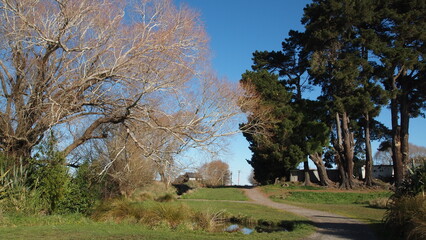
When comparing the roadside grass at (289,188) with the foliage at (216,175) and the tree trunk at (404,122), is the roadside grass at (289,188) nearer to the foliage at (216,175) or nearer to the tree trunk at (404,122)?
the tree trunk at (404,122)

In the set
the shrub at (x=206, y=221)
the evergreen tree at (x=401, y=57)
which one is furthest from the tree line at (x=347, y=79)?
the shrub at (x=206, y=221)

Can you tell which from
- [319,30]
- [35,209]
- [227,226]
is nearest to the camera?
[35,209]

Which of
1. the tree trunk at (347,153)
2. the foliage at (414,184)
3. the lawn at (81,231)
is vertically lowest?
the lawn at (81,231)

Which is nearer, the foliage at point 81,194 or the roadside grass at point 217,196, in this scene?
the foliage at point 81,194

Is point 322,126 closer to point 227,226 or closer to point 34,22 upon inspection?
point 227,226

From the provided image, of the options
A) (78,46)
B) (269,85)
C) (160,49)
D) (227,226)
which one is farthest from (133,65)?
(269,85)

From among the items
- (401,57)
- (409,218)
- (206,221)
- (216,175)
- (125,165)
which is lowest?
(206,221)

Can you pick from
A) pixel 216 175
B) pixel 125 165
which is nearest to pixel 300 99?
pixel 125 165

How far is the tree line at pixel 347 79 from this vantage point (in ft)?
102

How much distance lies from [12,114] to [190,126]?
6.62m

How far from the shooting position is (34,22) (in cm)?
1252

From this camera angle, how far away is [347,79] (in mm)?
31312

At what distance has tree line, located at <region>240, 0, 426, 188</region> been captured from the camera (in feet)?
102

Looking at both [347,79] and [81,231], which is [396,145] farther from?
[81,231]
